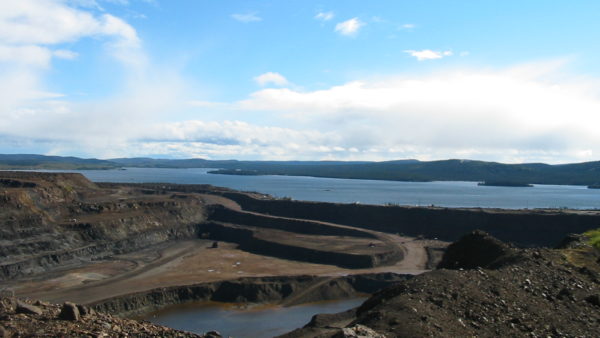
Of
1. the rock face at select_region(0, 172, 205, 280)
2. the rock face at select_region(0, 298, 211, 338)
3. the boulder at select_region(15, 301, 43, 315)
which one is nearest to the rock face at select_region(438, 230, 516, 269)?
the rock face at select_region(0, 298, 211, 338)

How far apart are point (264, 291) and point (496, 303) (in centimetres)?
3053

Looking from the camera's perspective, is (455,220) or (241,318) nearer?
(241,318)

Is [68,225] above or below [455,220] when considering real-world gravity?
below

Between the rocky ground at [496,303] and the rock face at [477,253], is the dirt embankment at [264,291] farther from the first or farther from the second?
the rocky ground at [496,303]

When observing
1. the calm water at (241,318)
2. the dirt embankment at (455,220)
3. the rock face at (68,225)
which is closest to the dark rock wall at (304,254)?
the rock face at (68,225)

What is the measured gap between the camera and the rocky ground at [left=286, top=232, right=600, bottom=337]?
53.0ft

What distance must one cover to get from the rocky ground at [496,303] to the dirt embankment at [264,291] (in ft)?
66.8

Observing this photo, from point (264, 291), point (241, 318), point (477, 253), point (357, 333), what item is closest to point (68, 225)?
point (264, 291)

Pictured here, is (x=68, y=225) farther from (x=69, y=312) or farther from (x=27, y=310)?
(x=69, y=312)

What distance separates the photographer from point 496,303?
18500mm

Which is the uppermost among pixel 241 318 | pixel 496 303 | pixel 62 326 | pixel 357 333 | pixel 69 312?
pixel 69 312

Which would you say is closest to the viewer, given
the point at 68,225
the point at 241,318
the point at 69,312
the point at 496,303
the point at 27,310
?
the point at 69,312

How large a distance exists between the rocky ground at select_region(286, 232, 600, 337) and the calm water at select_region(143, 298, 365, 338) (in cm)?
1241

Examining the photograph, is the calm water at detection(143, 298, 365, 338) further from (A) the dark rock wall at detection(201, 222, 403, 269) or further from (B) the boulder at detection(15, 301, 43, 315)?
(B) the boulder at detection(15, 301, 43, 315)
